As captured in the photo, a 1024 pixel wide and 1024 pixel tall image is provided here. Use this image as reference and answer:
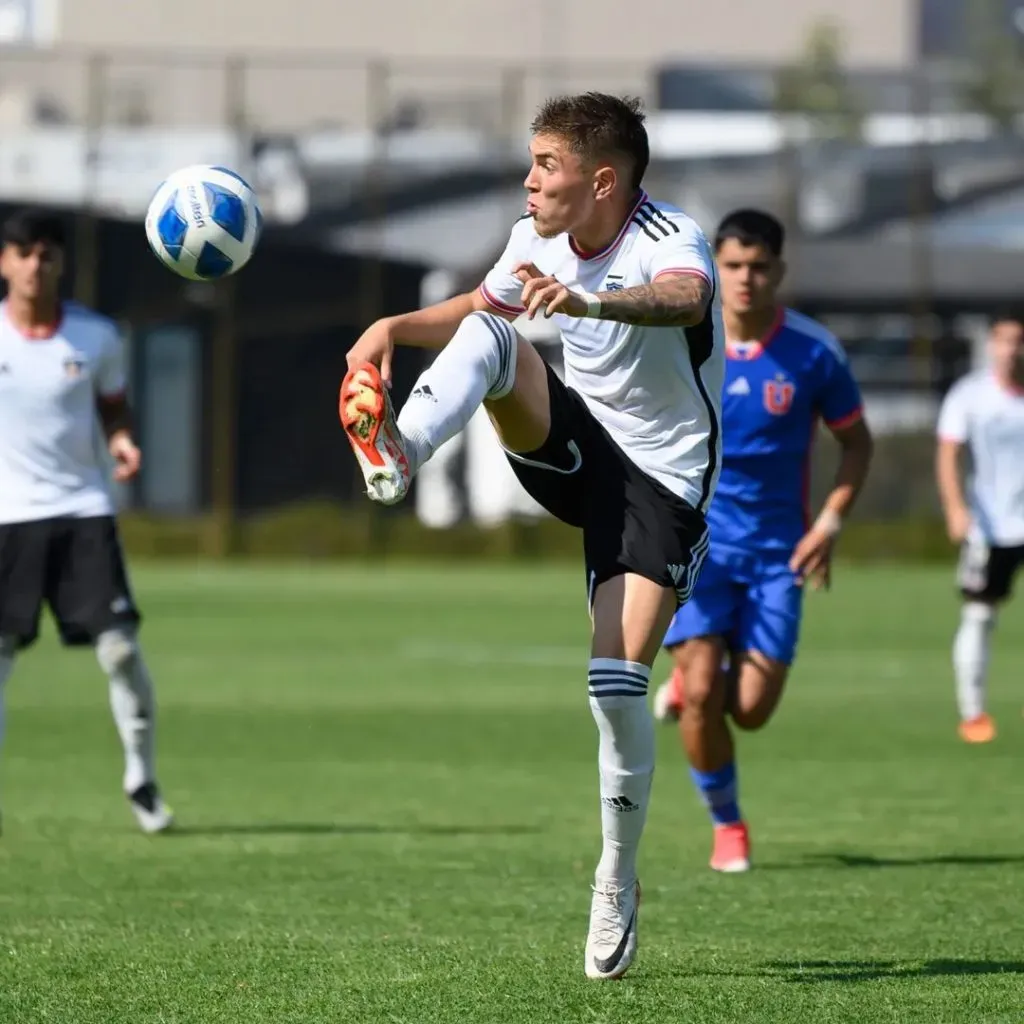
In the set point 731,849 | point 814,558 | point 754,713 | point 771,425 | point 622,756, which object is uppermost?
point 771,425

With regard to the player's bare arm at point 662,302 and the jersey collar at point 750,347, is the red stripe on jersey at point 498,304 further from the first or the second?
the jersey collar at point 750,347

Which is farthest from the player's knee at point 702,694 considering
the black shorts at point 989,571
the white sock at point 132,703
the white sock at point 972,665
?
the black shorts at point 989,571

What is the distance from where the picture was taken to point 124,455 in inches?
350

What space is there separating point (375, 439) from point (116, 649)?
380 centimetres

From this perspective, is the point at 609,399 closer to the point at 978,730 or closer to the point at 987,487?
the point at 978,730

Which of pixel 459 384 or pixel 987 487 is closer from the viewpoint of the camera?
pixel 459 384

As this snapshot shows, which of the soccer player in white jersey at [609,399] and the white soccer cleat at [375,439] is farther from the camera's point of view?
the soccer player in white jersey at [609,399]

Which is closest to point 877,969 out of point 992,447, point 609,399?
point 609,399

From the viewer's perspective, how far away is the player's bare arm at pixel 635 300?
5219mm

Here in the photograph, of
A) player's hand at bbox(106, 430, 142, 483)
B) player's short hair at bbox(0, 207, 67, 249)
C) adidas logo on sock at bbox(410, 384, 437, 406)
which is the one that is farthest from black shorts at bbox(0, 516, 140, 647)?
adidas logo on sock at bbox(410, 384, 437, 406)

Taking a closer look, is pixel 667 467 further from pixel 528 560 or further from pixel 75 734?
pixel 528 560

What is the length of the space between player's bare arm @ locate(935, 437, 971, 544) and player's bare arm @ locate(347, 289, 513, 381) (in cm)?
642

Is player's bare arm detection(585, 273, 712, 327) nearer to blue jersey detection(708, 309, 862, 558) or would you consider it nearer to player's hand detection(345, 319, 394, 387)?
player's hand detection(345, 319, 394, 387)

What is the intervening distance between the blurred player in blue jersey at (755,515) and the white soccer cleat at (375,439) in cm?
290
